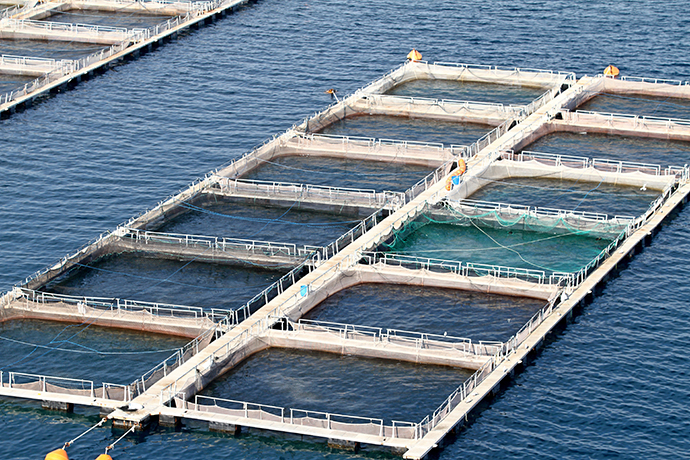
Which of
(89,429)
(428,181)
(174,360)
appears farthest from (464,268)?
(89,429)

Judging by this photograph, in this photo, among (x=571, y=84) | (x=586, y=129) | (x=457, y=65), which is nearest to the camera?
(x=586, y=129)

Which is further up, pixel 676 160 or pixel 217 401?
pixel 676 160

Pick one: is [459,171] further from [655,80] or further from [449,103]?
[655,80]

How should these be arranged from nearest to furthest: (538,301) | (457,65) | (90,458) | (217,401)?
(90,458)
(217,401)
(538,301)
(457,65)

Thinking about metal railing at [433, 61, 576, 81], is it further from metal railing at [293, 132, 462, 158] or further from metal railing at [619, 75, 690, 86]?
metal railing at [293, 132, 462, 158]

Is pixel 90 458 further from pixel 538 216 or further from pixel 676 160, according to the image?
pixel 676 160

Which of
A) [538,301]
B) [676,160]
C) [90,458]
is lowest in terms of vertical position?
[90,458]

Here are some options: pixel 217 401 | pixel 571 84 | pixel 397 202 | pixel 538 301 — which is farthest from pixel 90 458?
pixel 571 84

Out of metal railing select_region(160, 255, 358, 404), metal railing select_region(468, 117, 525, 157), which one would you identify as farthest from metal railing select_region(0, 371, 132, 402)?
metal railing select_region(468, 117, 525, 157)
